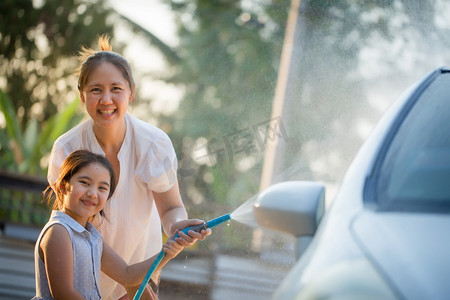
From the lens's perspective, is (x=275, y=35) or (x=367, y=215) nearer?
(x=367, y=215)

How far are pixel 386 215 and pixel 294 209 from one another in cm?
31

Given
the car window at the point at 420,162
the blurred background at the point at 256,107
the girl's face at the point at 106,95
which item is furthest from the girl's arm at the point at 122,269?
the blurred background at the point at 256,107

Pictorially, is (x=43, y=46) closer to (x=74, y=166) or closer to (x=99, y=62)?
(x=99, y=62)

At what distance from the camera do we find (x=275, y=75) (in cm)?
865

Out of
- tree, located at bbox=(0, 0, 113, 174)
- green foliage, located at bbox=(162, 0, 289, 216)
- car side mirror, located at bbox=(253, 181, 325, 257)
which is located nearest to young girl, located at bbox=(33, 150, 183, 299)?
car side mirror, located at bbox=(253, 181, 325, 257)

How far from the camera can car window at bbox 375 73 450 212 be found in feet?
5.61

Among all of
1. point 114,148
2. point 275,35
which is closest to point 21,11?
point 275,35

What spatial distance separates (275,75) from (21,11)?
960 centimetres

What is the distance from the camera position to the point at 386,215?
5.39ft

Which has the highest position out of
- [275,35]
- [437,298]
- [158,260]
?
[275,35]

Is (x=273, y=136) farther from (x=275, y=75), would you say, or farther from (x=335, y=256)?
(x=335, y=256)

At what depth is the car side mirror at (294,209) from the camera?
1.89 meters

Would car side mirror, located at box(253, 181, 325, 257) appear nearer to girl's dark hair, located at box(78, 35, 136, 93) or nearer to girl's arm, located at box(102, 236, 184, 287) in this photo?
girl's arm, located at box(102, 236, 184, 287)

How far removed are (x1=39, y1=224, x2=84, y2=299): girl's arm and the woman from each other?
18.8 inches
